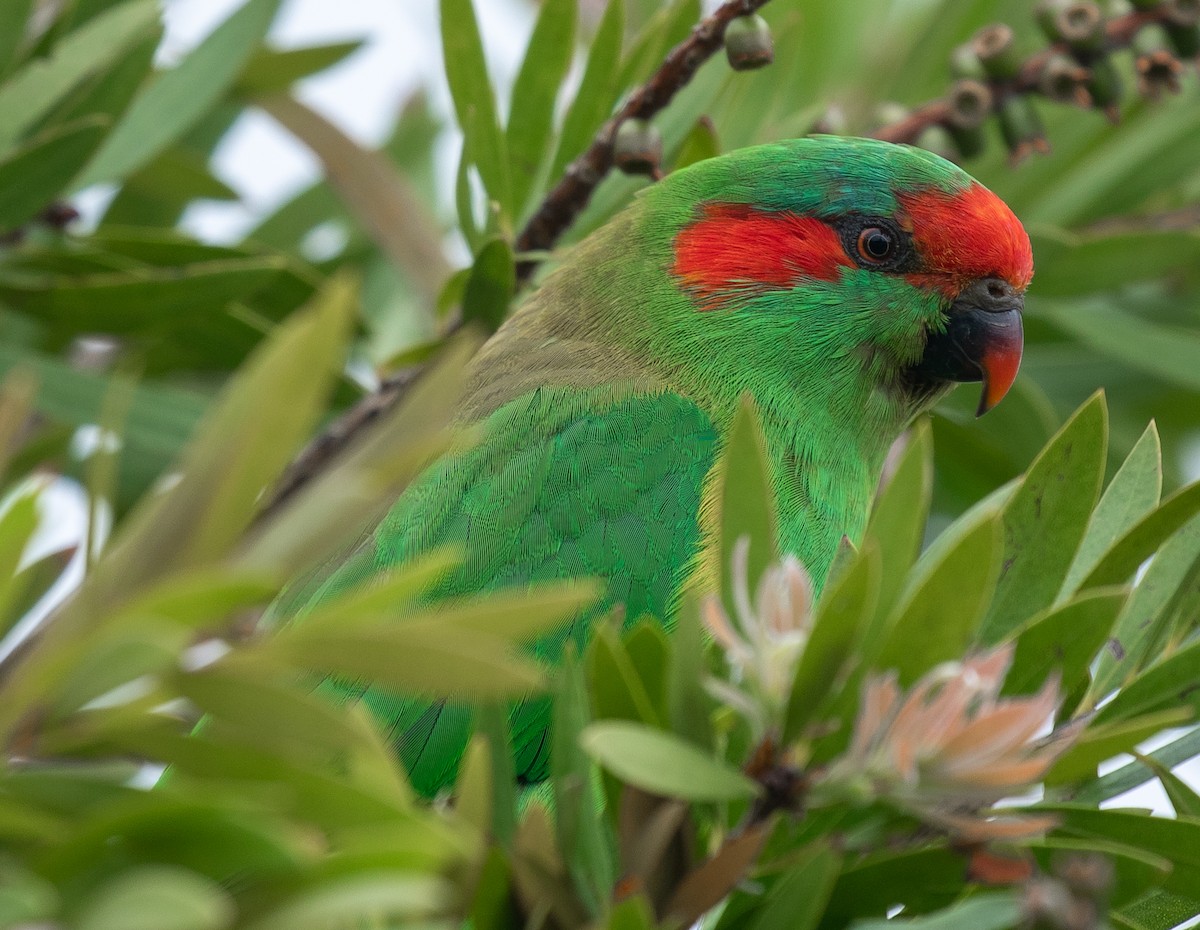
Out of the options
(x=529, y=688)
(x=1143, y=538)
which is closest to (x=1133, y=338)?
(x=1143, y=538)

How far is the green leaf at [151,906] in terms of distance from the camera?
76cm

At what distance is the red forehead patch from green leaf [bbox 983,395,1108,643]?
984 millimetres

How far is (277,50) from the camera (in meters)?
3.00

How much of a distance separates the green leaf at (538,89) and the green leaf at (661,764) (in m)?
1.55

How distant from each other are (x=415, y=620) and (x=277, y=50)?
2405 mm

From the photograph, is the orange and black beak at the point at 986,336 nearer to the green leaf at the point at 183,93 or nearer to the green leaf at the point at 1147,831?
the green leaf at the point at 1147,831

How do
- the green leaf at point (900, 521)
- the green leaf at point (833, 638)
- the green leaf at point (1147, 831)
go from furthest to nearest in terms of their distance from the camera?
1. the green leaf at point (1147, 831)
2. the green leaf at point (900, 521)
3. the green leaf at point (833, 638)

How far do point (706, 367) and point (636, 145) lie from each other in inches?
21.9

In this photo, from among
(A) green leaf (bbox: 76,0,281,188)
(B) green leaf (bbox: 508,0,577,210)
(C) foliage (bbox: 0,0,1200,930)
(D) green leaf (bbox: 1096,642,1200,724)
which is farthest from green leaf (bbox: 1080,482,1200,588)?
(A) green leaf (bbox: 76,0,281,188)

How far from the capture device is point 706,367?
248cm

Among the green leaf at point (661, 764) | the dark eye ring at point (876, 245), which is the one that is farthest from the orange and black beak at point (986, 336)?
the green leaf at point (661, 764)

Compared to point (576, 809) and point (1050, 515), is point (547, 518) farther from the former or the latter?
point (576, 809)

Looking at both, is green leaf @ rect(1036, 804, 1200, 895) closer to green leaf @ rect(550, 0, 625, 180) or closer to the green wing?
the green wing

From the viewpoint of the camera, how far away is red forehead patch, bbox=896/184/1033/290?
2.38 m
